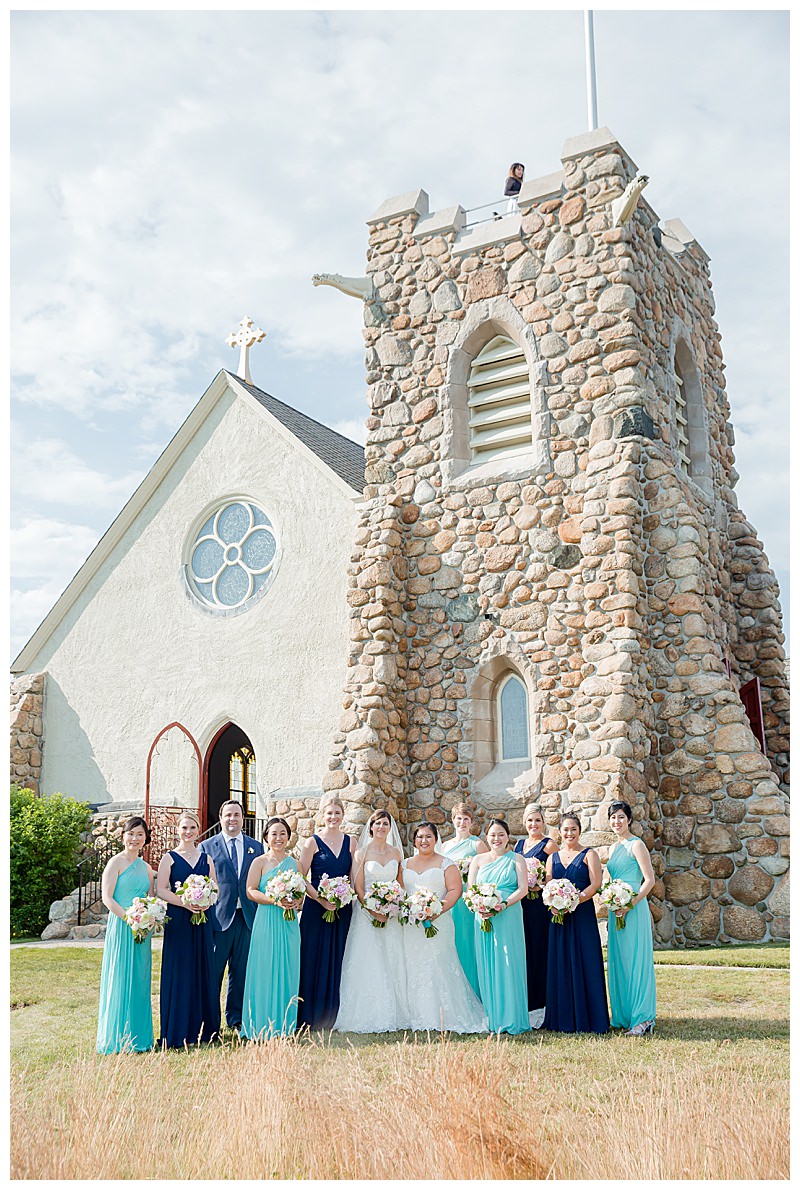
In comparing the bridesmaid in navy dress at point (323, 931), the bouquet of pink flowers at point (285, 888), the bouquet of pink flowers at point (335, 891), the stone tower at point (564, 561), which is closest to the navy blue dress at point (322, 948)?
the bridesmaid in navy dress at point (323, 931)

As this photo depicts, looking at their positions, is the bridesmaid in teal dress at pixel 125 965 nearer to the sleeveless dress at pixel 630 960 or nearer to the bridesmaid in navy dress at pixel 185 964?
the bridesmaid in navy dress at pixel 185 964

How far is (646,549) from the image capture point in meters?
12.8

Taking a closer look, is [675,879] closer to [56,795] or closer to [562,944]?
[562,944]

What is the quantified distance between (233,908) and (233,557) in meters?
9.88

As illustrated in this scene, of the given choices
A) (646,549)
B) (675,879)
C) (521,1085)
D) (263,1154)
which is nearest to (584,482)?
(646,549)

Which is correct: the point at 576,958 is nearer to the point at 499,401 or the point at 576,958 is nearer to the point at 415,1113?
the point at 415,1113

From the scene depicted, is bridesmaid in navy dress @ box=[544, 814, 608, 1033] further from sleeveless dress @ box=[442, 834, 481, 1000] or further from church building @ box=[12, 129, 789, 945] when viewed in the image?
church building @ box=[12, 129, 789, 945]

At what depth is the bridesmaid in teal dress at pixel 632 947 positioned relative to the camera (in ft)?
24.6

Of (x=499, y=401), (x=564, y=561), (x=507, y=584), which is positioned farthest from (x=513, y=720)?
(x=499, y=401)

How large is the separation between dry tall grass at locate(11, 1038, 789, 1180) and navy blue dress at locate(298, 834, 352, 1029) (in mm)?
2317

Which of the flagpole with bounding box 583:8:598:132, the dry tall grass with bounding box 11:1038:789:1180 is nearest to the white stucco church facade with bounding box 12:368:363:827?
the flagpole with bounding box 583:8:598:132

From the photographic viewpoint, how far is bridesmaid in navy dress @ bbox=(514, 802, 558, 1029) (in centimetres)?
843

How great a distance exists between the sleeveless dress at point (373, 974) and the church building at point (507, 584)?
12.8ft

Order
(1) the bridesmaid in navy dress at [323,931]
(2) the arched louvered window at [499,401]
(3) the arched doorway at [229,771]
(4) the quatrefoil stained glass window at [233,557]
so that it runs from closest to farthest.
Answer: (1) the bridesmaid in navy dress at [323,931] → (2) the arched louvered window at [499,401] → (4) the quatrefoil stained glass window at [233,557] → (3) the arched doorway at [229,771]
